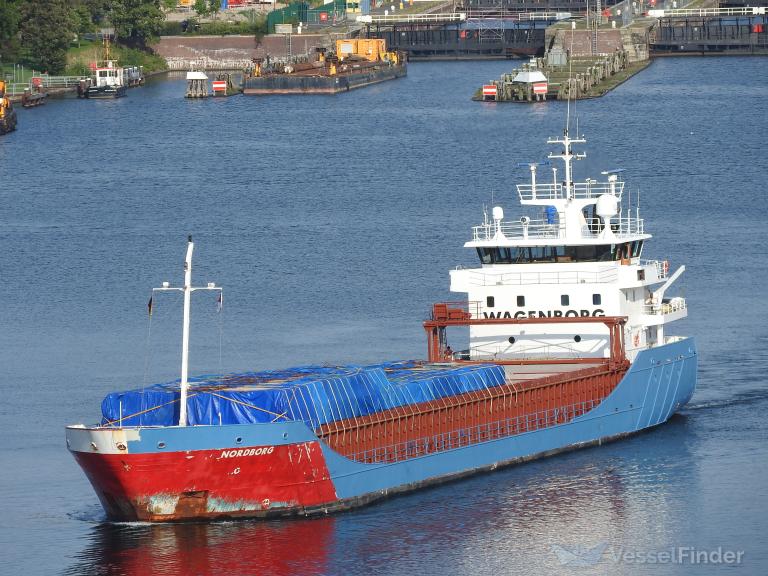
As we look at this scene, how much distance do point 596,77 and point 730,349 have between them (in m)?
87.5

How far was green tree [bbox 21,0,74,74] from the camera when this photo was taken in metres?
159

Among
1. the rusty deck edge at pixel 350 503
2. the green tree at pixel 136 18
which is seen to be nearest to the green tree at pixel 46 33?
the green tree at pixel 136 18

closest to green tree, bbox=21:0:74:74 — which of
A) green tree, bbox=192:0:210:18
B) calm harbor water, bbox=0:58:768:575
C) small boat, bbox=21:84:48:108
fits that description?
small boat, bbox=21:84:48:108

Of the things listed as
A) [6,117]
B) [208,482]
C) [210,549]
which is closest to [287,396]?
[208,482]

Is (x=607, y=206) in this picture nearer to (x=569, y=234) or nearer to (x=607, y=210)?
(x=607, y=210)

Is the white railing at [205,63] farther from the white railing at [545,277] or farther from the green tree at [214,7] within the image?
the white railing at [545,277]

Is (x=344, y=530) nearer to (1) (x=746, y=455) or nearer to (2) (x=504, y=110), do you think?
(1) (x=746, y=455)

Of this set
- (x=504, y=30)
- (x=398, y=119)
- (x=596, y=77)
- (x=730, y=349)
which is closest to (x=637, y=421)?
(x=730, y=349)

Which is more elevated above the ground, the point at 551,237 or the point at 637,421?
the point at 551,237

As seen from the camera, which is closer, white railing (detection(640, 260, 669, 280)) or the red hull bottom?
the red hull bottom

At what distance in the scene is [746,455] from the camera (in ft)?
160

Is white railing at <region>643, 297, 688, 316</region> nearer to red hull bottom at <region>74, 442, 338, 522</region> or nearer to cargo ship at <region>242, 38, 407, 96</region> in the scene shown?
red hull bottom at <region>74, 442, 338, 522</region>

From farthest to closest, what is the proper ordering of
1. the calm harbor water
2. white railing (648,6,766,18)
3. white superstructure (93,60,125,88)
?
white railing (648,6,766,18) → white superstructure (93,60,125,88) → the calm harbor water

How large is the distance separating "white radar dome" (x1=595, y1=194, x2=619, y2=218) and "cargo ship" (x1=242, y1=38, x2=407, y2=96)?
4071 inches
